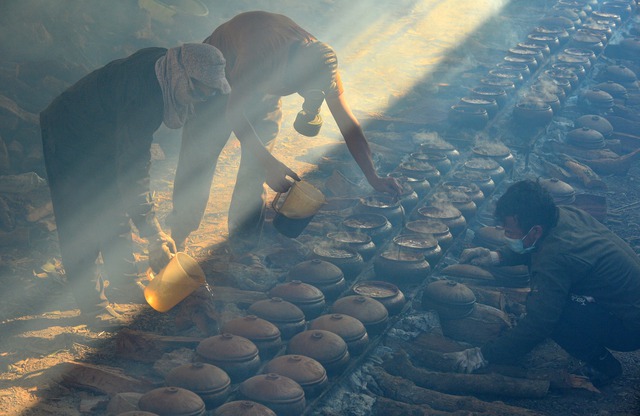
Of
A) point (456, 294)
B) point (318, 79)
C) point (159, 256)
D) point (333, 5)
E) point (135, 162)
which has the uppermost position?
point (318, 79)

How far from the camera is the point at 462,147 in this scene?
11.1 m

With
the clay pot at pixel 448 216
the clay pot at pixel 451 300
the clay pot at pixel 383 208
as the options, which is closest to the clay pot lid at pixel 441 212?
the clay pot at pixel 448 216

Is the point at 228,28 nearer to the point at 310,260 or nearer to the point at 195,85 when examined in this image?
the point at 195,85

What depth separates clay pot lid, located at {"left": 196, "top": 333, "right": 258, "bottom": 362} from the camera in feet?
16.4

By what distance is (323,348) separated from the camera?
5.20 meters

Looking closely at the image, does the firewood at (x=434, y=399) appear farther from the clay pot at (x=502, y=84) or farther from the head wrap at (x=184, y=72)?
the clay pot at (x=502, y=84)

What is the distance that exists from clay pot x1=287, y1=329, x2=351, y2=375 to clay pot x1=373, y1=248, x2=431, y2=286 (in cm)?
159

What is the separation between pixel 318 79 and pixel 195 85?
4.29 ft

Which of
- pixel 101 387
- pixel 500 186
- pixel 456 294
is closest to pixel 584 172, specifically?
pixel 500 186

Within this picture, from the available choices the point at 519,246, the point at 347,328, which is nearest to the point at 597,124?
the point at 519,246

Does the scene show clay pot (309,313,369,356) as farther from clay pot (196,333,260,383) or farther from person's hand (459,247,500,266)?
person's hand (459,247,500,266)

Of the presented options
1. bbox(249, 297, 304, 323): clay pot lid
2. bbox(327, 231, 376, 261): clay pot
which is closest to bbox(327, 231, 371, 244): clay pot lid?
bbox(327, 231, 376, 261): clay pot

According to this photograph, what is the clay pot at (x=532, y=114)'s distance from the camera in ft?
37.3

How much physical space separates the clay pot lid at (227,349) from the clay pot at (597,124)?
29.0 ft
